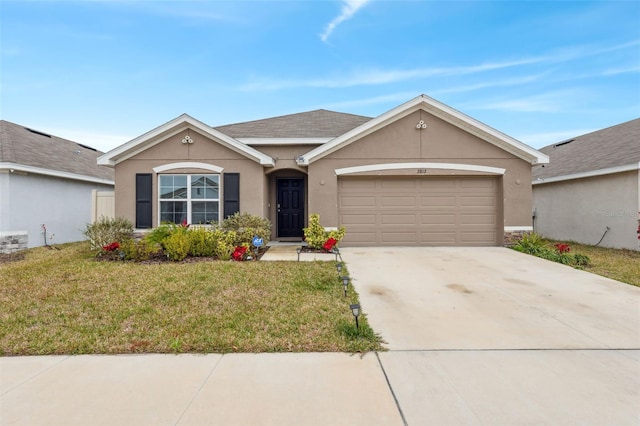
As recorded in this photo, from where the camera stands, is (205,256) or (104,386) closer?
(104,386)

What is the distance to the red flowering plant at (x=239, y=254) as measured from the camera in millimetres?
7996

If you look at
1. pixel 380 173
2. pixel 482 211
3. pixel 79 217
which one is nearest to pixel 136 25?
pixel 79 217

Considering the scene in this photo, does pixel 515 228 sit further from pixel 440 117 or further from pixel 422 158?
pixel 440 117

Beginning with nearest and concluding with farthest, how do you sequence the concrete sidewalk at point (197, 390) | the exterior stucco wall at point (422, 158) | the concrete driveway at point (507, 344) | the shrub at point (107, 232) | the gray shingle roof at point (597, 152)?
the concrete sidewalk at point (197, 390), the concrete driveway at point (507, 344), the shrub at point (107, 232), the exterior stucco wall at point (422, 158), the gray shingle roof at point (597, 152)

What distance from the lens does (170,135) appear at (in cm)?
1003

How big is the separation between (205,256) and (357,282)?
15.2 ft

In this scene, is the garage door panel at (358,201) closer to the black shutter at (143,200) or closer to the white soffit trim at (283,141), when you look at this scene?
the white soffit trim at (283,141)

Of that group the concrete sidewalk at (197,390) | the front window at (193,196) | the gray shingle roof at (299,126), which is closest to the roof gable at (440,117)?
the gray shingle roof at (299,126)

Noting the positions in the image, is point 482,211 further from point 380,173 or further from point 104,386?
point 104,386

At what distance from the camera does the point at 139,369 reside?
3023mm

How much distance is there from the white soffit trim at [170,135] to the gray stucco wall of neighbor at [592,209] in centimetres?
1147

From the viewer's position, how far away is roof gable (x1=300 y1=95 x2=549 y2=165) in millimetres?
9797

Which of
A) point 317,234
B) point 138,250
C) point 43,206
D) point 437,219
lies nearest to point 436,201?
point 437,219

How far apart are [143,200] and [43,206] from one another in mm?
4402
